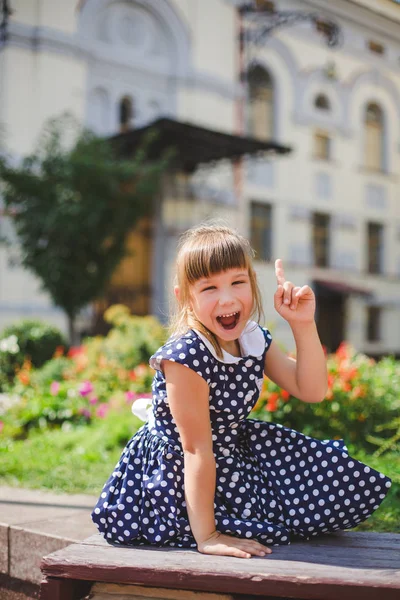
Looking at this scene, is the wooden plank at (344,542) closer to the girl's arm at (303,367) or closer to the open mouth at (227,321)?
the girl's arm at (303,367)

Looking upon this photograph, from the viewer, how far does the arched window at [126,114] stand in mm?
Answer: 18031

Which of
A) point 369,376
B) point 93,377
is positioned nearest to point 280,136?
point 93,377

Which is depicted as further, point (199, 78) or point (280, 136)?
point (280, 136)

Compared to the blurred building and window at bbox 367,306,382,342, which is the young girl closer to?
the blurred building

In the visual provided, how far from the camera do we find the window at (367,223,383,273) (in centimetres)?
2459

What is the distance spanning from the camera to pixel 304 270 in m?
22.1

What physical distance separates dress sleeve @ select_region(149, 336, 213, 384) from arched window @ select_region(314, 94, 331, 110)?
837 inches

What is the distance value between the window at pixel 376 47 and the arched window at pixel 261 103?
148 inches

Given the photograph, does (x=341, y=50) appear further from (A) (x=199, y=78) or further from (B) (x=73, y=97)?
(B) (x=73, y=97)

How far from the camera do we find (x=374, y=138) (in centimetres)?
2450

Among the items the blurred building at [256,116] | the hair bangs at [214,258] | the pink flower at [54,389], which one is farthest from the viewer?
the blurred building at [256,116]

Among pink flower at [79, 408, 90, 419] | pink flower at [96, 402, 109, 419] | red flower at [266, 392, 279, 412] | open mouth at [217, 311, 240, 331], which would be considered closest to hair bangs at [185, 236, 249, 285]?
open mouth at [217, 311, 240, 331]

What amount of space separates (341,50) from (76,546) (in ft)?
71.5

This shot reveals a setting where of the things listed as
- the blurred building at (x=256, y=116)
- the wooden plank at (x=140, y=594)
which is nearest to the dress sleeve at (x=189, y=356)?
the wooden plank at (x=140, y=594)
